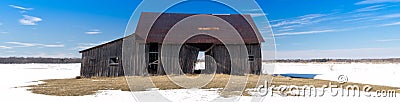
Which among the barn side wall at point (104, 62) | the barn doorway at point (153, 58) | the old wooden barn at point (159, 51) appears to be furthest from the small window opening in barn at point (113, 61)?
the barn doorway at point (153, 58)

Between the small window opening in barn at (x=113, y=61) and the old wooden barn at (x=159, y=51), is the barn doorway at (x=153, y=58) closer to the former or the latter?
the old wooden barn at (x=159, y=51)

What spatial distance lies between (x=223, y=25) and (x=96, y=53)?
1114cm

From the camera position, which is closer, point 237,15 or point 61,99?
point 61,99

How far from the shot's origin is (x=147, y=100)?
10.9 meters

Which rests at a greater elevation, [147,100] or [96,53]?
[96,53]

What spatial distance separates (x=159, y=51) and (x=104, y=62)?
4.25 m

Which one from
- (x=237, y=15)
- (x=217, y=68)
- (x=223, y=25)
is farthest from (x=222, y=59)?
(x=237, y=15)

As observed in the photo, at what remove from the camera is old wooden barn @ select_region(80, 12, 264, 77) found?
22391 mm

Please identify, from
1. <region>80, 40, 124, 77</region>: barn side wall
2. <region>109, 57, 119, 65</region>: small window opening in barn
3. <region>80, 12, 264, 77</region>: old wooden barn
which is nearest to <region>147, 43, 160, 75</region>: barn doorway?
<region>80, 12, 264, 77</region>: old wooden barn

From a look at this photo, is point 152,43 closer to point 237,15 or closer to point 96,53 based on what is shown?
point 96,53

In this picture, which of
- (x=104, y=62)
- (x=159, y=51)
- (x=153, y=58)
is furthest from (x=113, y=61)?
(x=159, y=51)

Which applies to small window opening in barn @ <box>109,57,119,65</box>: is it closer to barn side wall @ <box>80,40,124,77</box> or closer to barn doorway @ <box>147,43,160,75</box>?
barn side wall @ <box>80,40,124,77</box>

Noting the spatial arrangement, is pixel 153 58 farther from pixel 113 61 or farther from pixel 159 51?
pixel 113 61

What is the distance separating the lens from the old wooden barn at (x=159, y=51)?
22.4 m
